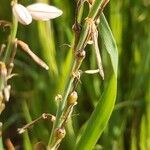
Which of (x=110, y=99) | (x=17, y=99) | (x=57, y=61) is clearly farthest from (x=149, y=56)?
(x=110, y=99)

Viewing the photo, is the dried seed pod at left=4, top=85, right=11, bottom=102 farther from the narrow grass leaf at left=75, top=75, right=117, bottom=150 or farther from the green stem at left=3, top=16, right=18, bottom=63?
the narrow grass leaf at left=75, top=75, right=117, bottom=150

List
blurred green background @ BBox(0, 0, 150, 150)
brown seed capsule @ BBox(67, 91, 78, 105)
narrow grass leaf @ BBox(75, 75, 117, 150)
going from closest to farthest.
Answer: brown seed capsule @ BBox(67, 91, 78, 105)
narrow grass leaf @ BBox(75, 75, 117, 150)
blurred green background @ BBox(0, 0, 150, 150)

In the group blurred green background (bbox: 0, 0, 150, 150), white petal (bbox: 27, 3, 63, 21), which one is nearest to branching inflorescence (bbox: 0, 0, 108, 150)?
white petal (bbox: 27, 3, 63, 21)

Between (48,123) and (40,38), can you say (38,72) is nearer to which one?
(40,38)

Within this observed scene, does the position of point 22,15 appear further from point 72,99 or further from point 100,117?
point 100,117

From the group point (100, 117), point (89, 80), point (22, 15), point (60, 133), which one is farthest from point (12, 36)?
point (89, 80)
